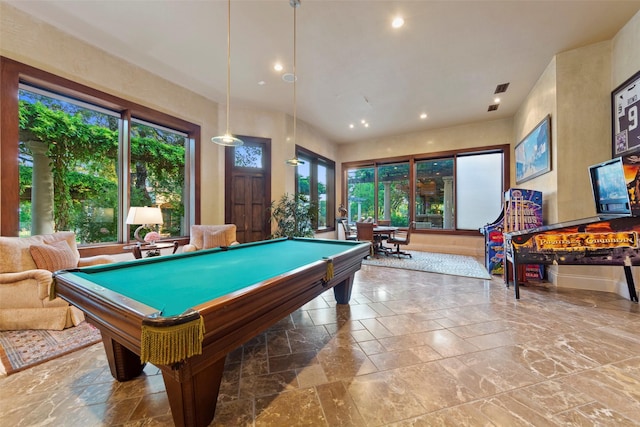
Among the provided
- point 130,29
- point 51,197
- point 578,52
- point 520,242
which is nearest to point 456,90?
point 578,52

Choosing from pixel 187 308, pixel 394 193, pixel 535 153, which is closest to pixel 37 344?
pixel 187 308

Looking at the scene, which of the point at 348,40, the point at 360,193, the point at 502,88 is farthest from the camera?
the point at 360,193

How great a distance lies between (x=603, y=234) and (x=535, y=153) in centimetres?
219

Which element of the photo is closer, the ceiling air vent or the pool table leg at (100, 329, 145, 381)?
the pool table leg at (100, 329, 145, 381)

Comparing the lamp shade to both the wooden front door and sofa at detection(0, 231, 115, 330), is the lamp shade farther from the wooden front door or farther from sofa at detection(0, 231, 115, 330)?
the wooden front door

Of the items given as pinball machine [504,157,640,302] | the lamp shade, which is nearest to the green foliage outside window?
the lamp shade

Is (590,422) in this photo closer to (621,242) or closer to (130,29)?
(621,242)

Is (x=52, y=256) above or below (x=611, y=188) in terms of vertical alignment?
below

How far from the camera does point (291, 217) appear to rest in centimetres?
543

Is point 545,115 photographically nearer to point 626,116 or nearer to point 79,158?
point 626,116

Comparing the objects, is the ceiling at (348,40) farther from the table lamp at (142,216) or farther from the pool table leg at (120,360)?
the pool table leg at (120,360)

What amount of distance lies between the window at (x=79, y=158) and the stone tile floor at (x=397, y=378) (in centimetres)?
240

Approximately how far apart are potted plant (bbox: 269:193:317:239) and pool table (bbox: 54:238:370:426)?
3186 mm

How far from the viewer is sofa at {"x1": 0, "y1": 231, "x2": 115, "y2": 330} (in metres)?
2.28
